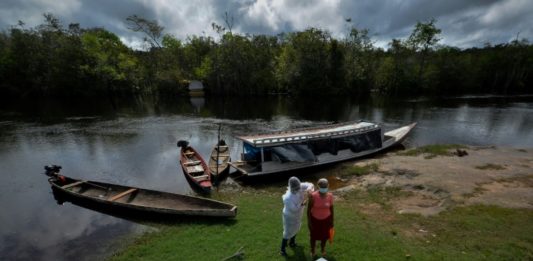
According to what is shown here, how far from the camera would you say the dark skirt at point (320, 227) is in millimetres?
6605

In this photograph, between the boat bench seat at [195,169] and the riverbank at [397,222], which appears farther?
the boat bench seat at [195,169]

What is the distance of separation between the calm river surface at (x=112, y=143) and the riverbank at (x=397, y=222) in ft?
11.3

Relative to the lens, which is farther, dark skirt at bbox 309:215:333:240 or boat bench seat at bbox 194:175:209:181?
boat bench seat at bbox 194:175:209:181

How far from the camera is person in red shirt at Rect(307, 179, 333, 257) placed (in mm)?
6428

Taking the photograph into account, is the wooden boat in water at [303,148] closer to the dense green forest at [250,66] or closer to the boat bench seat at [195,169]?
the boat bench seat at [195,169]

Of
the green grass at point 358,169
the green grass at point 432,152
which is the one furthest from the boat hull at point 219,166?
the green grass at point 432,152

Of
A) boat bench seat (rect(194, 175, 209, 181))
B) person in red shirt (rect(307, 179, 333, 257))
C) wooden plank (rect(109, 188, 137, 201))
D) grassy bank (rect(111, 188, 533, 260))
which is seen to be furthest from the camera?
boat bench seat (rect(194, 175, 209, 181))

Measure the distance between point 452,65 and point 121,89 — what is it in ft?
292

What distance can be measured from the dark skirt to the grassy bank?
3.34 ft

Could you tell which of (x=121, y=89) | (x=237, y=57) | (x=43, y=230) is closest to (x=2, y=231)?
(x=43, y=230)

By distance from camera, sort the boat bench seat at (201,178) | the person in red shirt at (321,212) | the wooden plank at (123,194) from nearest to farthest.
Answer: the person in red shirt at (321,212) < the wooden plank at (123,194) < the boat bench seat at (201,178)

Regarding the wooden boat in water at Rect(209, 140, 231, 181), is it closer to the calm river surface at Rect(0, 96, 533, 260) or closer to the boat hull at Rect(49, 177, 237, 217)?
the calm river surface at Rect(0, 96, 533, 260)

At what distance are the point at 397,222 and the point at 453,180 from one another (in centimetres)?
639

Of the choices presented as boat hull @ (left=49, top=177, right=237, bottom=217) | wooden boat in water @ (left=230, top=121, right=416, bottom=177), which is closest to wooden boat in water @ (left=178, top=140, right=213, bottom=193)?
wooden boat in water @ (left=230, top=121, right=416, bottom=177)
